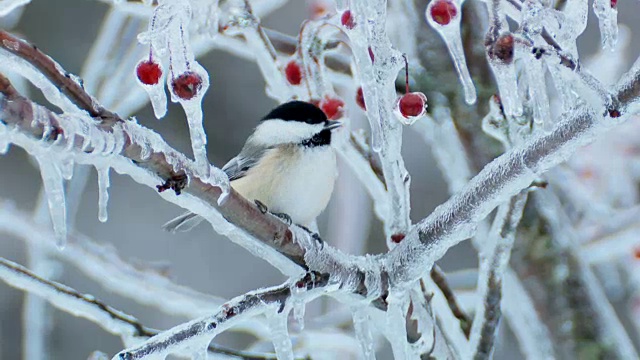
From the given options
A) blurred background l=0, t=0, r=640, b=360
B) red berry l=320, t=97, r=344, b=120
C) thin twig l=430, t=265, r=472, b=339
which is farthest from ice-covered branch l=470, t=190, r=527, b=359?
blurred background l=0, t=0, r=640, b=360

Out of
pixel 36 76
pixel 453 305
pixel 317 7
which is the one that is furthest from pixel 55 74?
pixel 317 7

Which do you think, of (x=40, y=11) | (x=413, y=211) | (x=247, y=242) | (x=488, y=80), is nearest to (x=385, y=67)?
(x=247, y=242)

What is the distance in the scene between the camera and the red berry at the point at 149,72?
3.14 ft

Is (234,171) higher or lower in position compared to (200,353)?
higher

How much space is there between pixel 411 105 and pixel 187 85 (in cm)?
39

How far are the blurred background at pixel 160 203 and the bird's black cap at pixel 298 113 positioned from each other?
2.54 meters

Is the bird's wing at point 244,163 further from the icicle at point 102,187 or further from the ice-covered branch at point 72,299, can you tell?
the icicle at point 102,187

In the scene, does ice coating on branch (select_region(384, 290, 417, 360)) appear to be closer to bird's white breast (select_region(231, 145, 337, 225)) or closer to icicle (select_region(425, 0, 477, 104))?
icicle (select_region(425, 0, 477, 104))

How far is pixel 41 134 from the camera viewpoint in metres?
0.82

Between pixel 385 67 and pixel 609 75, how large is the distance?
1.69 metres

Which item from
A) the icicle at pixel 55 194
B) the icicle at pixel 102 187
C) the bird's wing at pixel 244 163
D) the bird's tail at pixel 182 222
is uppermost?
the bird's wing at pixel 244 163

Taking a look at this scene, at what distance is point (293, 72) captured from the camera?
1.49m

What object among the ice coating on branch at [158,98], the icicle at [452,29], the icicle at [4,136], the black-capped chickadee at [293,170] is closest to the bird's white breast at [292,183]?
the black-capped chickadee at [293,170]

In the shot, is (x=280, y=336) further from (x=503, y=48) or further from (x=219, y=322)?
(x=503, y=48)
